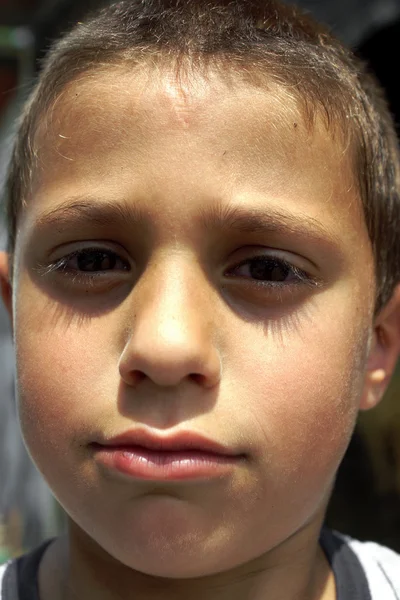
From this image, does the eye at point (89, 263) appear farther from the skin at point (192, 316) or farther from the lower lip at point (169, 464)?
the lower lip at point (169, 464)

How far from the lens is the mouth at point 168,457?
3.27 ft

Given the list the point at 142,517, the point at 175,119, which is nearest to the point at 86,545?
the point at 142,517

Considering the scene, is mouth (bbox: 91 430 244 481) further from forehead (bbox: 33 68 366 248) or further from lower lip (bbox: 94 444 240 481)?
forehead (bbox: 33 68 366 248)

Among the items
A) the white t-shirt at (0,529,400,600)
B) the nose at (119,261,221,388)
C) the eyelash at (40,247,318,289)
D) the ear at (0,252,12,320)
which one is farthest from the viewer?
the ear at (0,252,12,320)

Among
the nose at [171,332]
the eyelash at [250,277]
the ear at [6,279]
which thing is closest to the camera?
the nose at [171,332]

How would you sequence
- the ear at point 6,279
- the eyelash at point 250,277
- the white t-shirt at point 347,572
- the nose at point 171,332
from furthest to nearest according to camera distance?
the ear at point 6,279 < the white t-shirt at point 347,572 < the eyelash at point 250,277 < the nose at point 171,332

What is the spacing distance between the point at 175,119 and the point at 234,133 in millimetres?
83

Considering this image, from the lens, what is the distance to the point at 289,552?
1260 millimetres

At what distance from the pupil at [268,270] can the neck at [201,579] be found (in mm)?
434

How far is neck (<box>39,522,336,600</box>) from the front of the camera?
A: 1202 millimetres

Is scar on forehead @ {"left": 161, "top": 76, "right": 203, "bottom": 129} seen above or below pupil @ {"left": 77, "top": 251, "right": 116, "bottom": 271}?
above

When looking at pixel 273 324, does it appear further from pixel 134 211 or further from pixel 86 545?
pixel 86 545

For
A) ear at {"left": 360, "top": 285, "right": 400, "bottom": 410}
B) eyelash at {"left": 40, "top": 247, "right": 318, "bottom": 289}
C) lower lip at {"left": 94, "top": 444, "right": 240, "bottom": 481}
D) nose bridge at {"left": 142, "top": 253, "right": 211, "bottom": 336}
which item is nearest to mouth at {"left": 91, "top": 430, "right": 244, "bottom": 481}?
lower lip at {"left": 94, "top": 444, "right": 240, "bottom": 481}

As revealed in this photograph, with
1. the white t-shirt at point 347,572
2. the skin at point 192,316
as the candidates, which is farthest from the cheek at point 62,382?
the white t-shirt at point 347,572
